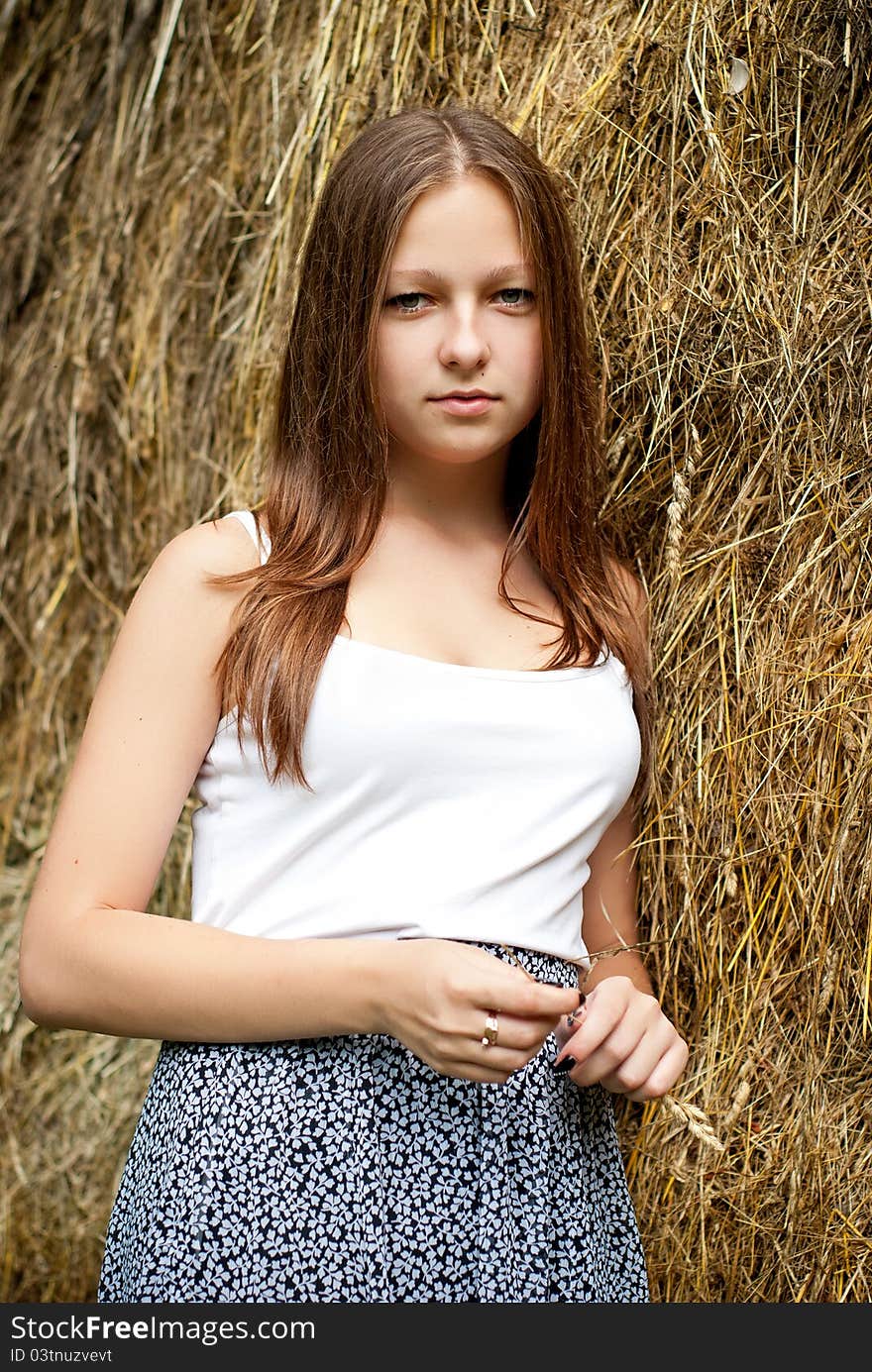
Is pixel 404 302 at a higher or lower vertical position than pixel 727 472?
higher

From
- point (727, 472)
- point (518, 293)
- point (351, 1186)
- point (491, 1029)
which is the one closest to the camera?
point (491, 1029)

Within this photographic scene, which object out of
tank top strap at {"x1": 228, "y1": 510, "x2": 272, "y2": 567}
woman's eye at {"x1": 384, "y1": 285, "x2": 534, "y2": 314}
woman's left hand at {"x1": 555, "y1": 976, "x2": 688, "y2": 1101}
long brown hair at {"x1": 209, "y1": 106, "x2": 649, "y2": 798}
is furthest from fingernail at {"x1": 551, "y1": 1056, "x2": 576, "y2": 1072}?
woman's eye at {"x1": 384, "y1": 285, "x2": 534, "y2": 314}

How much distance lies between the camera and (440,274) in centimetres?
102

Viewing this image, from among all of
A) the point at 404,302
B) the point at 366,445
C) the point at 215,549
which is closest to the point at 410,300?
the point at 404,302

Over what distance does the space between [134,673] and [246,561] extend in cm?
13

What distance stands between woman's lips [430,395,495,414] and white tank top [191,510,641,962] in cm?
19

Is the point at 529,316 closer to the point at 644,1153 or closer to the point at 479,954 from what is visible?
the point at 479,954

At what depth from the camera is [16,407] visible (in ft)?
5.54

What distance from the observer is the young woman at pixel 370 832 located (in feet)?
3.11

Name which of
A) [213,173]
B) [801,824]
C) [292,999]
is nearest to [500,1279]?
[292,999]

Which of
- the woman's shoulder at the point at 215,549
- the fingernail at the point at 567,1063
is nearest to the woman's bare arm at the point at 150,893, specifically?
the woman's shoulder at the point at 215,549

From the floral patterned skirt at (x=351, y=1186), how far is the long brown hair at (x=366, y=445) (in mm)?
223

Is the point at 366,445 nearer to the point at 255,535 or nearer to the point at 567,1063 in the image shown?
the point at 255,535

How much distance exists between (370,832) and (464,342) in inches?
14.4
